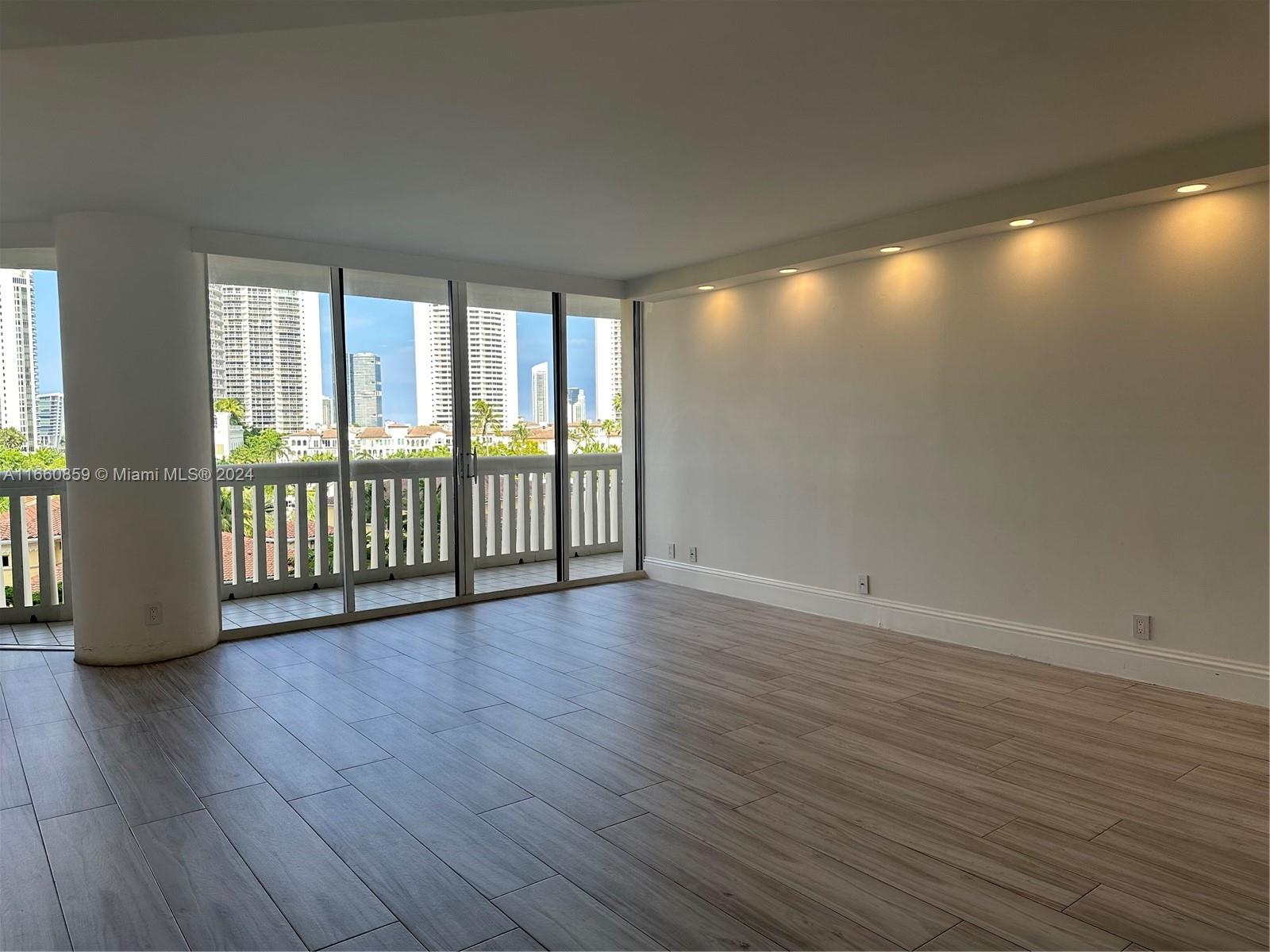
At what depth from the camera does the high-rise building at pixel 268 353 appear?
195 inches

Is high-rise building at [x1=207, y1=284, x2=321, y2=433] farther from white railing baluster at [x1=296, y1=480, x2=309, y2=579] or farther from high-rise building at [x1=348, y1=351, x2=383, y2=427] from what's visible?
white railing baluster at [x1=296, y1=480, x2=309, y2=579]

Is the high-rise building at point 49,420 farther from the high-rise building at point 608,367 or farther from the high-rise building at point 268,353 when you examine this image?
the high-rise building at point 608,367

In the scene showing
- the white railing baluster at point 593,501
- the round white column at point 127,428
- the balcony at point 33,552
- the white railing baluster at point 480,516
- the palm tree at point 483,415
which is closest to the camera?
the round white column at point 127,428

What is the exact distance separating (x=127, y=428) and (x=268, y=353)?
96 cm

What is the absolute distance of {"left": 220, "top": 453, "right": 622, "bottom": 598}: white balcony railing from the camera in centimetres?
523

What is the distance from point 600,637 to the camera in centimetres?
485

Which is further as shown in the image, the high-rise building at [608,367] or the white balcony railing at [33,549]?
the high-rise building at [608,367]

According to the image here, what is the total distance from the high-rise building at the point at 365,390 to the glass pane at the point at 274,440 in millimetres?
132

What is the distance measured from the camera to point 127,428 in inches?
175

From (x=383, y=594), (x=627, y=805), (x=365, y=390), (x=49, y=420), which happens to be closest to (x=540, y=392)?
(x=365, y=390)

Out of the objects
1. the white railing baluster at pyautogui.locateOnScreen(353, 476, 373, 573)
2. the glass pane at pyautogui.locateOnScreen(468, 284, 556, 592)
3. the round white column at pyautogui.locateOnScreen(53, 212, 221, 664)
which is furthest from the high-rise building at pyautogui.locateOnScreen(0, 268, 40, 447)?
the glass pane at pyautogui.locateOnScreen(468, 284, 556, 592)

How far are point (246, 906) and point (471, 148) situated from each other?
9.26ft

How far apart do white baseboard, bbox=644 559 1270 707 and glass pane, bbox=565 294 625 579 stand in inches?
49.1

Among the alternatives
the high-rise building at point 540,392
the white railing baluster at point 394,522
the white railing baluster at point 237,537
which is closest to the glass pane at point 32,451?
the white railing baluster at point 237,537
